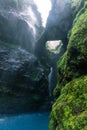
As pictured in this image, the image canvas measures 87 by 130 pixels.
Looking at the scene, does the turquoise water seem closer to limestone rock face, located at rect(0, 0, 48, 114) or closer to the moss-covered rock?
limestone rock face, located at rect(0, 0, 48, 114)

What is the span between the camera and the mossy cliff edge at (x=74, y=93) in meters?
9.20

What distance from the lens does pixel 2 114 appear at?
36.5m

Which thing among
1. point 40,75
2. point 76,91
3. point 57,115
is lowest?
point 57,115

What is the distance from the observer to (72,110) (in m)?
9.90

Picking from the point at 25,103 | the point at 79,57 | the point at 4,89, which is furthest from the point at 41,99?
the point at 79,57

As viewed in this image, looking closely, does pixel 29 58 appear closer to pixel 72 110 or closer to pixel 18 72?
pixel 18 72

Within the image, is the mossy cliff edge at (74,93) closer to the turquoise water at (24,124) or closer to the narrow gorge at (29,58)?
the narrow gorge at (29,58)

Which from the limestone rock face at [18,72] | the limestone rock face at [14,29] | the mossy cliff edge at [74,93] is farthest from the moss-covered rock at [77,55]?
the limestone rock face at [14,29]

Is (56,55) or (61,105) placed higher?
(56,55)

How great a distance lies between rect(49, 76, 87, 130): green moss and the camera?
8727 mm

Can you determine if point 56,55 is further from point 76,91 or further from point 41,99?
point 76,91

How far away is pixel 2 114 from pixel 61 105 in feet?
89.1

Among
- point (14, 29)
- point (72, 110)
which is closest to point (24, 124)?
point (72, 110)

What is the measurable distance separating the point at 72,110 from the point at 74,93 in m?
1.35
